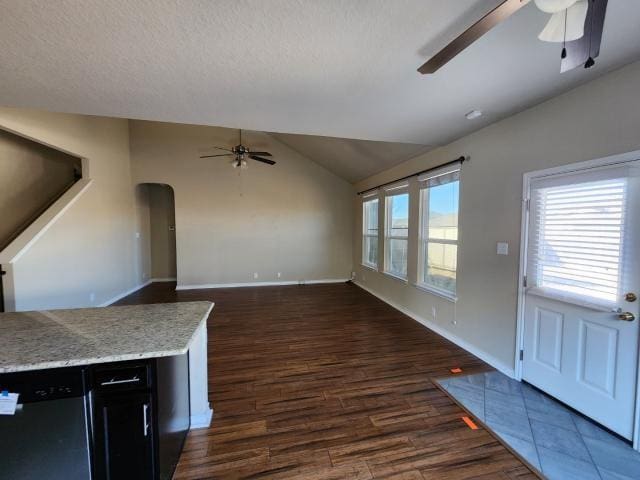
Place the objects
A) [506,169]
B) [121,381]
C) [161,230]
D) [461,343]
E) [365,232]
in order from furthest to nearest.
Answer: [161,230], [365,232], [461,343], [506,169], [121,381]

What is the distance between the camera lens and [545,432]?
1.91m

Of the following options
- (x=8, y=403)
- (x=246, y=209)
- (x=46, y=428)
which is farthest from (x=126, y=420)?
(x=246, y=209)

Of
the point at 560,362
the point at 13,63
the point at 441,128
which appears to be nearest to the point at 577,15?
the point at 441,128

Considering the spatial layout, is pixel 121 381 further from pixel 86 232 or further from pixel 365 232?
pixel 365 232

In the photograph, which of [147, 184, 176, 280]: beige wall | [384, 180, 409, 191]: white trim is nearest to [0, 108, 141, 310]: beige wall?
[147, 184, 176, 280]: beige wall

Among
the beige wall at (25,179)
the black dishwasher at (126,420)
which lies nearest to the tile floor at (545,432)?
the black dishwasher at (126,420)

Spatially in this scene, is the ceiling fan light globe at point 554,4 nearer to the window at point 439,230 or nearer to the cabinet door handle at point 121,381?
the cabinet door handle at point 121,381

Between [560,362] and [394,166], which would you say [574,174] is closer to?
[560,362]

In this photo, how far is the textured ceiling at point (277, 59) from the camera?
133 cm

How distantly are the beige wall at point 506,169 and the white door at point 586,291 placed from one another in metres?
0.17

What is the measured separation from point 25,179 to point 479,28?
5594 millimetres

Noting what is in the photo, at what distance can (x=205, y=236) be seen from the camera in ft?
20.6

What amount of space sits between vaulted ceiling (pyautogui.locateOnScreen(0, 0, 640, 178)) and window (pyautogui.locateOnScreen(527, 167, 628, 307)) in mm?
768

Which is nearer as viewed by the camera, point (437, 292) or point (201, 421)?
point (201, 421)
